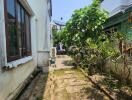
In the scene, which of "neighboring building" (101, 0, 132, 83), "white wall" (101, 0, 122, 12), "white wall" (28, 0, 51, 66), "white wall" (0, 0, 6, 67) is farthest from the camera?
"white wall" (101, 0, 122, 12)

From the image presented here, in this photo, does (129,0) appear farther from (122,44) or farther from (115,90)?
(115,90)

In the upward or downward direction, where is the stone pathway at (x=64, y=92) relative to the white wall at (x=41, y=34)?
downward

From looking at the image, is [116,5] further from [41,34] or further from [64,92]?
[64,92]

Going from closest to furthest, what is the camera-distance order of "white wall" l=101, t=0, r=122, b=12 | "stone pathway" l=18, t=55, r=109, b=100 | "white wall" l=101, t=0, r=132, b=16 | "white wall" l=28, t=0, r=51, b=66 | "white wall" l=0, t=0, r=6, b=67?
"white wall" l=0, t=0, r=6, b=67
"stone pathway" l=18, t=55, r=109, b=100
"white wall" l=28, t=0, r=51, b=66
"white wall" l=101, t=0, r=132, b=16
"white wall" l=101, t=0, r=122, b=12

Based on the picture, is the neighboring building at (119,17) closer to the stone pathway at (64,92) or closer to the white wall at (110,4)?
the white wall at (110,4)

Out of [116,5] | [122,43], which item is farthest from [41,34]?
[116,5]

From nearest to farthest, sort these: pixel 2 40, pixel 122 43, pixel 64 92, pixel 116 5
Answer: pixel 2 40 < pixel 64 92 < pixel 122 43 < pixel 116 5

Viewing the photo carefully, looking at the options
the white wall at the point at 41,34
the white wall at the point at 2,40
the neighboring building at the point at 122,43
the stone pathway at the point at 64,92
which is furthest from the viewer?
the white wall at the point at 41,34

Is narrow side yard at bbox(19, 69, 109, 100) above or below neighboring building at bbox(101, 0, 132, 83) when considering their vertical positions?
below

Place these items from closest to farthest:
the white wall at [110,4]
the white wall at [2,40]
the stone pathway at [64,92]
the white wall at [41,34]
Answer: the white wall at [2,40]
the stone pathway at [64,92]
the white wall at [41,34]
the white wall at [110,4]

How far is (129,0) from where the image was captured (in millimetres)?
12125

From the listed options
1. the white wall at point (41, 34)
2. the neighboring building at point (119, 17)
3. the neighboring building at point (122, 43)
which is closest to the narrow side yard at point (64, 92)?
the neighboring building at point (122, 43)

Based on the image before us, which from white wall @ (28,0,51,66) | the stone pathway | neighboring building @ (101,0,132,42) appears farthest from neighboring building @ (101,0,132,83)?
white wall @ (28,0,51,66)

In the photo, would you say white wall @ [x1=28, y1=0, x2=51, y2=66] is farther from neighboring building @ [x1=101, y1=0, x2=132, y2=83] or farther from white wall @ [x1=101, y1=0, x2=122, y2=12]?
white wall @ [x1=101, y1=0, x2=122, y2=12]
